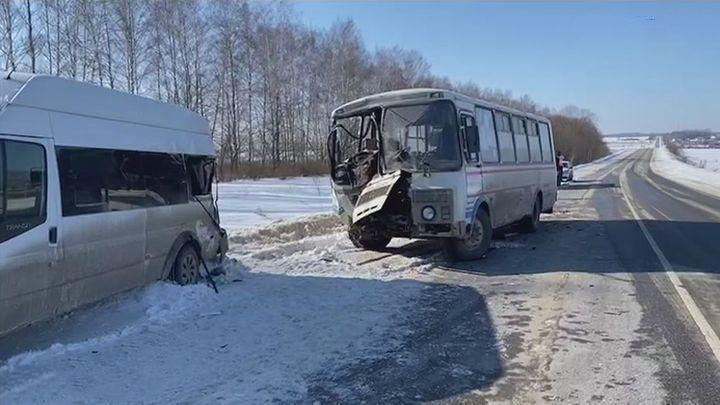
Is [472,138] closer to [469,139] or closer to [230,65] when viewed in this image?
[469,139]

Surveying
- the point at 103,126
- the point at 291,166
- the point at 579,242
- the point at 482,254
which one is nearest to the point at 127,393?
the point at 103,126

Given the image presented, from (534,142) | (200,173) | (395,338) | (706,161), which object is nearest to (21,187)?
(395,338)

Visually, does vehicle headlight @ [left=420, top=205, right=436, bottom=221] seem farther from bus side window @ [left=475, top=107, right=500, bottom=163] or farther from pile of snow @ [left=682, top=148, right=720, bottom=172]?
pile of snow @ [left=682, top=148, right=720, bottom=172]

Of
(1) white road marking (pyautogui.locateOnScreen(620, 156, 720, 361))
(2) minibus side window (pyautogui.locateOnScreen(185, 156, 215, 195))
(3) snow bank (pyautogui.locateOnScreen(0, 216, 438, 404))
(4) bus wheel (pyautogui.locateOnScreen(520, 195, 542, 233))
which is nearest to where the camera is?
(3) snow bank (pyautogui.locateOnScreen(0, 216, 438, 404))

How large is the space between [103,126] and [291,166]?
4215 cm

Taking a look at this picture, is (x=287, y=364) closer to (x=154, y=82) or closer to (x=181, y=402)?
(x=181, y=402)

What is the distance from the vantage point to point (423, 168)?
1027 centimetres

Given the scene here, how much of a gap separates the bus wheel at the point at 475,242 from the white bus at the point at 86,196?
4552 millimetres

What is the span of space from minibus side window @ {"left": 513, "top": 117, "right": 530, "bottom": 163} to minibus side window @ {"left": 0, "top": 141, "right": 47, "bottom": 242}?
1073 centimetres

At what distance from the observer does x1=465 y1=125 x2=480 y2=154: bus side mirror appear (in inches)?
410

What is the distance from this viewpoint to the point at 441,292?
27.1 ft

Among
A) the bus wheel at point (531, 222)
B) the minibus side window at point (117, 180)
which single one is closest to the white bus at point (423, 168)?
the bus wheel at point (531, 222)

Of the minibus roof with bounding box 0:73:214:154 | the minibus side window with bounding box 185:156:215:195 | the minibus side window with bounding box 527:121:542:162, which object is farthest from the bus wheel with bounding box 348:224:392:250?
the minibus side window with bounding box 527:121:542:162

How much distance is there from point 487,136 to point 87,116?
776 cm
